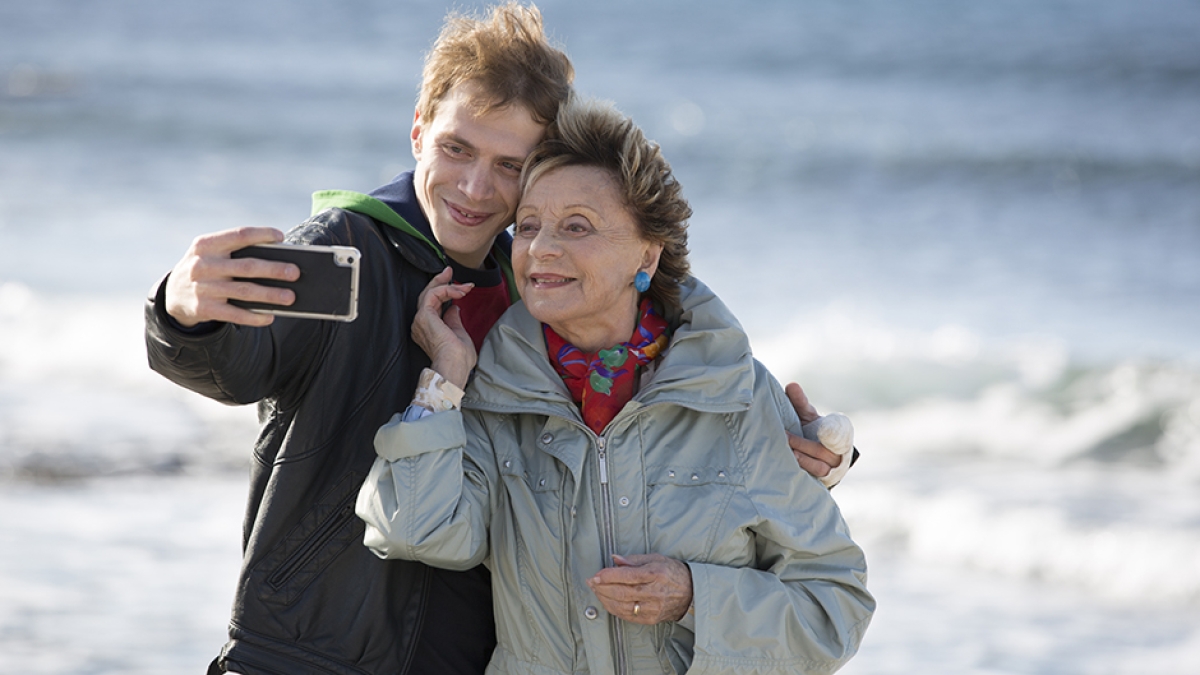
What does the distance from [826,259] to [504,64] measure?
29.8 feet

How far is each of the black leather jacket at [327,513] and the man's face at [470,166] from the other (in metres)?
0.22

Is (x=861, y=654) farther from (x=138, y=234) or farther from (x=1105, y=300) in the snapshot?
(x=138, y=234)

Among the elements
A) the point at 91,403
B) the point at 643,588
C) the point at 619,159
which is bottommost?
the point at 643,588

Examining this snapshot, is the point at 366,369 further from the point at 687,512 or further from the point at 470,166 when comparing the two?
the point at 687,512

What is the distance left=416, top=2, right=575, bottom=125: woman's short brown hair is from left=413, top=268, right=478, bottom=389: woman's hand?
0.38m

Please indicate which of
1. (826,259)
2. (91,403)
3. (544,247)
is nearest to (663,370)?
(544,247)

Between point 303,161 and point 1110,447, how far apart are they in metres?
9.87

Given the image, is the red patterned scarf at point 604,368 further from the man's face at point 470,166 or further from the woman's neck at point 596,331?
the man's face at point 470,166

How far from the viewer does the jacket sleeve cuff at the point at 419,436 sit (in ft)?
7.14

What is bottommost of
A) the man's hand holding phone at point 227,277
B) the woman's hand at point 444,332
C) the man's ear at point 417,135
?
the man's hand holding phone at point 227,277

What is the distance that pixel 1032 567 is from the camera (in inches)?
240

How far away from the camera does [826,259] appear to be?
1130 cm

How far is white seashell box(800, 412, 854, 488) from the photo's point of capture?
2.40m

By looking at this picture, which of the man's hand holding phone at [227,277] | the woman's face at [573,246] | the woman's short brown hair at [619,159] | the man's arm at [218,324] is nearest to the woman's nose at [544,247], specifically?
the woman's face at [573,246]
